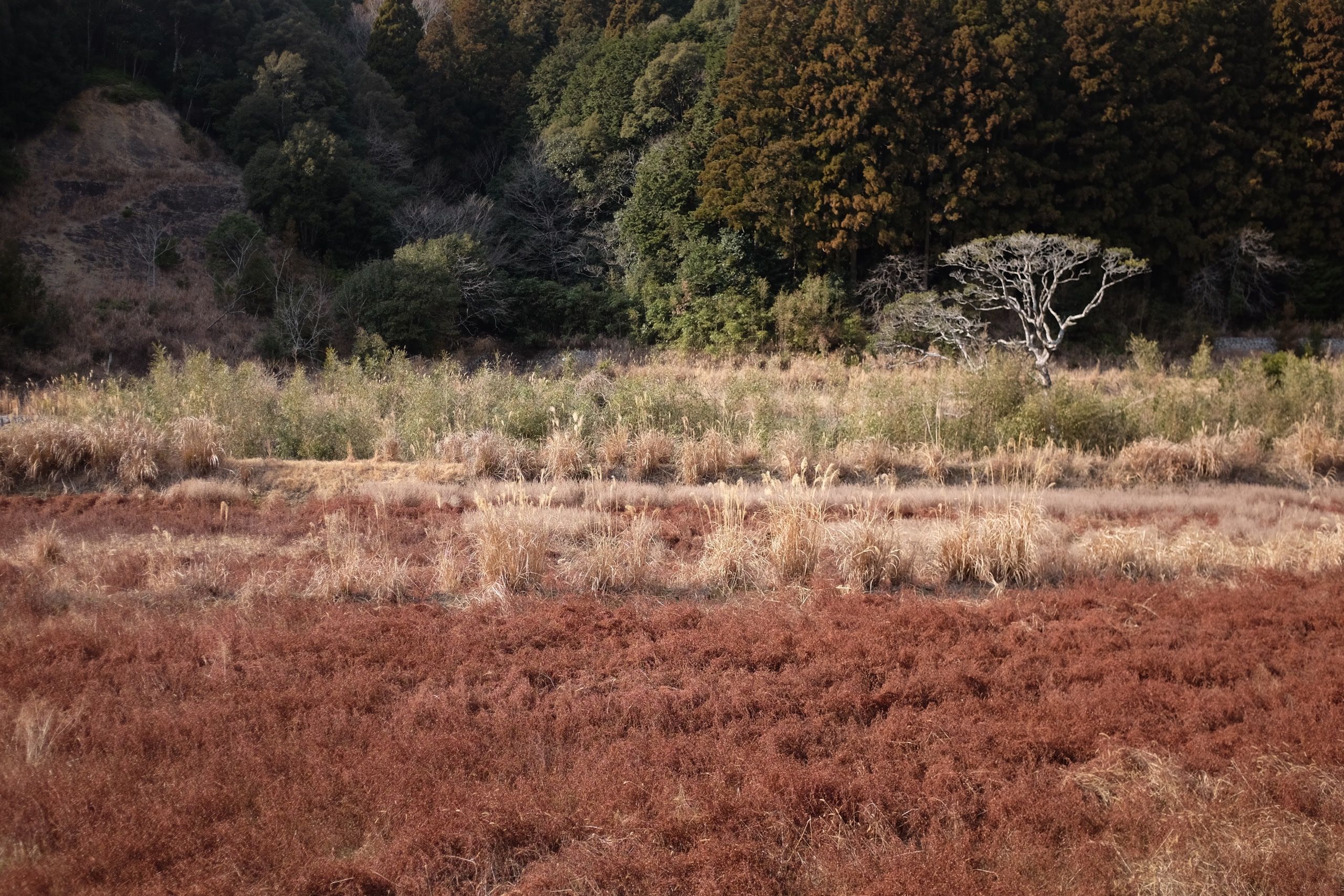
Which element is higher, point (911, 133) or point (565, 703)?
point (911, 133)

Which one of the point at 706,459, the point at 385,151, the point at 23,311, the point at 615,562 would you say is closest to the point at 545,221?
the point at 385,151

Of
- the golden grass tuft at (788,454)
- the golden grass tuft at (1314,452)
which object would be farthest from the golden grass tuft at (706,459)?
the golden grass tuft at (1314,452)

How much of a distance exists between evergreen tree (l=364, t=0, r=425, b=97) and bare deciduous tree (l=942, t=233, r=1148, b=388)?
27.6 metres

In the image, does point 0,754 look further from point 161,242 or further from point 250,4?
point 250,4

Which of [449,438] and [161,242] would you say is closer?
[449,438]

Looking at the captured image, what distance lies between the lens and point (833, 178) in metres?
28.8

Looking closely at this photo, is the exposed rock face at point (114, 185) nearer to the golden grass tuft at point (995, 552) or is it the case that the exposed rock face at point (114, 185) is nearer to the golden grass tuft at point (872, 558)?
the golden grass tuft at point (872, 558)

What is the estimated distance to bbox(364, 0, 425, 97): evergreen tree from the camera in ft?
Result: 140

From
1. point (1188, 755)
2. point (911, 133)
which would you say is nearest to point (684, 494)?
point (1188, 755)

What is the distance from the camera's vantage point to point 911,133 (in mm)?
28406

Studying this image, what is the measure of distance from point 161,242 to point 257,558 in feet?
94.7

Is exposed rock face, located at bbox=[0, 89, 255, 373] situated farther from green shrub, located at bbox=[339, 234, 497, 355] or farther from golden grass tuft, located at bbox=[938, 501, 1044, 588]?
golden grass tuft, located at bbox=[938, 501, 1044, 588]

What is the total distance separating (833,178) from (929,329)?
22.2ft

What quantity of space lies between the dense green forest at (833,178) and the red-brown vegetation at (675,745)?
891 inches
